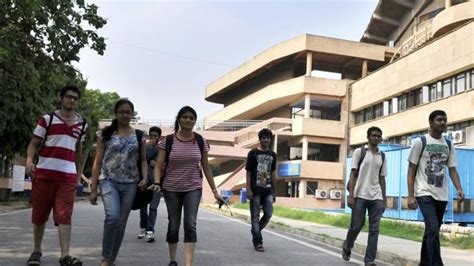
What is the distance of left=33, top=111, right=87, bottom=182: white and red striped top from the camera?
602 centimetres

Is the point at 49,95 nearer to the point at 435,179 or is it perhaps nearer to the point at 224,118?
the point at 435,179

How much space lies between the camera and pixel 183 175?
5.88 metres

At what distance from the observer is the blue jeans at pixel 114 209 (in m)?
5.61

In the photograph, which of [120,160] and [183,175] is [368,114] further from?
[120,160]

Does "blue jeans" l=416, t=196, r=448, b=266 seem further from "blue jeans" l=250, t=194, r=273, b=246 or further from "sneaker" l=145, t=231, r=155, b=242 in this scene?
"sneaker" l=145, t=231, r=155, b=242

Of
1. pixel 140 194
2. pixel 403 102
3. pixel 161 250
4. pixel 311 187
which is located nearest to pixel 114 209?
pixel 140 194

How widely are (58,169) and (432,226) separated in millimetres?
4206

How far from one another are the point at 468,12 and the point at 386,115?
8854 mm

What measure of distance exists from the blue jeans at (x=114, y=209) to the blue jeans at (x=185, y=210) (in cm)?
43

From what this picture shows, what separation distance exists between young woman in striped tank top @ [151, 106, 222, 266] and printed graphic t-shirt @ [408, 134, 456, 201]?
2547 millimetres

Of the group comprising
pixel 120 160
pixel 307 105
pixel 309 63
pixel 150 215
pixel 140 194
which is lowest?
pixel 150 215

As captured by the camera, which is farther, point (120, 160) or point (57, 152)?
point (57, 152)

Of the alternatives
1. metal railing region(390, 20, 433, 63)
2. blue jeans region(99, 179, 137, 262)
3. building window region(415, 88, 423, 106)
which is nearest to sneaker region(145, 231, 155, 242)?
blue jeans region(99, 179, 137, 262)

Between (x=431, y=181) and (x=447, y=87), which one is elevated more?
(x=447, y=87)
